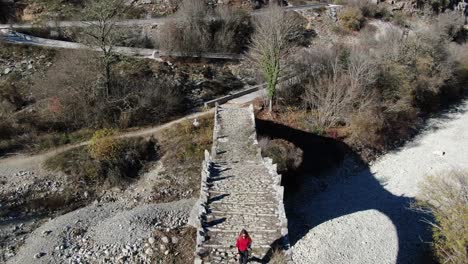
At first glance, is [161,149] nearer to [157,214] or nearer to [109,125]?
[109,125]

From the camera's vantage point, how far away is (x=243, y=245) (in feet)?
56.1

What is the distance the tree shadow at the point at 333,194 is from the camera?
25.8m

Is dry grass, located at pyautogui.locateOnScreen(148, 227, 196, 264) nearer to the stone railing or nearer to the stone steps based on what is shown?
the stone steps

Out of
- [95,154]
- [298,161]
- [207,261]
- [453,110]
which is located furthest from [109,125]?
[453,110]

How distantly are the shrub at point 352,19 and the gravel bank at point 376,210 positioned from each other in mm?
22173

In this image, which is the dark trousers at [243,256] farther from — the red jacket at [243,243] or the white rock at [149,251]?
the white rock at [149,251]

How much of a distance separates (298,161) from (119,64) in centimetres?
2064

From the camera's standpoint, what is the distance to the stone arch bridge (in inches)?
736

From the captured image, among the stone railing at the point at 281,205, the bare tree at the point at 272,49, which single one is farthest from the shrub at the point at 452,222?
the bare tree at the point at 272,49

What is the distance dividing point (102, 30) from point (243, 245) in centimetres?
2453

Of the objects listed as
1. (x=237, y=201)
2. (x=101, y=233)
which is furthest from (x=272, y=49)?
(x=101, y=233)

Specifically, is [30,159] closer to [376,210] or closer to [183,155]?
[183,155]

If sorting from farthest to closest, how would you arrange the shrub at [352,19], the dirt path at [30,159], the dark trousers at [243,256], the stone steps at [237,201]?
the shrub at [352,19] < the dirt path at [30,159] < the stone steps at [237,201] < the dark trousers at [243,256]

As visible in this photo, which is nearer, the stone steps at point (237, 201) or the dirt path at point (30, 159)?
the stone steps at point (237, 201)
